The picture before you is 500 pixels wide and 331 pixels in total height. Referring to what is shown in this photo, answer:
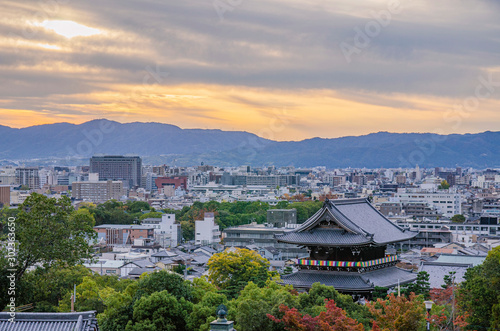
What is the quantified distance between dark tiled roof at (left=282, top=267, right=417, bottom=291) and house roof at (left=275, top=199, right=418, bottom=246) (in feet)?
4.18

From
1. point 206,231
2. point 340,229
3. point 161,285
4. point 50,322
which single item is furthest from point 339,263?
point 206,231

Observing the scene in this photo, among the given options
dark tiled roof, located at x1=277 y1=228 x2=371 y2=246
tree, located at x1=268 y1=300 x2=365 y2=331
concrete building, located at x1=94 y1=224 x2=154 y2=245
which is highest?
dark tiled roof, located at x1=277 y1=228 x2=371 y2=246

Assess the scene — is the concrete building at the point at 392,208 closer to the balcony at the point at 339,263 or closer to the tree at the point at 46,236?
the balcony at the point at 339,263

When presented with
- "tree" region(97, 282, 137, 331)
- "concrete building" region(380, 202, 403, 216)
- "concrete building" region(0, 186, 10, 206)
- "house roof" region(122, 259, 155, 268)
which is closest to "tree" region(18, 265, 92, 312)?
"tree" region(97, 282, 137, 331)

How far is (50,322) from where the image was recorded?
1547 centimetres

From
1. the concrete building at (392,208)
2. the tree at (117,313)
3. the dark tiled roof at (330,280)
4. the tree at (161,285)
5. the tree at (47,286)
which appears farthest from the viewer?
the concrete building at (392,208)

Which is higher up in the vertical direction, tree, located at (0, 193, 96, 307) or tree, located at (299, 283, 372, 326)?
tree, located at (0, 193, 96, 307)

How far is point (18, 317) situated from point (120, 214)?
288 ft

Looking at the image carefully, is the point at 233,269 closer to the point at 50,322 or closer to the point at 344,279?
the point at 344,279

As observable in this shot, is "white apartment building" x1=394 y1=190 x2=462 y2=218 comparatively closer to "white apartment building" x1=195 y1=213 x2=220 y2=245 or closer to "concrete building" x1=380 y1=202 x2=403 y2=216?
"concrete building" x1=380 y1=202 x2=403 y2=216

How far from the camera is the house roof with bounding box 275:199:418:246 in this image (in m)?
26.8

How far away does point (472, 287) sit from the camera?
875 inches

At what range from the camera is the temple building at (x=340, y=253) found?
87.4ft

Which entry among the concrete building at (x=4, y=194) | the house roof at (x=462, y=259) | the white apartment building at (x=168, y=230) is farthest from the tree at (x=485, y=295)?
the concrete building at (x=4, y=194)
